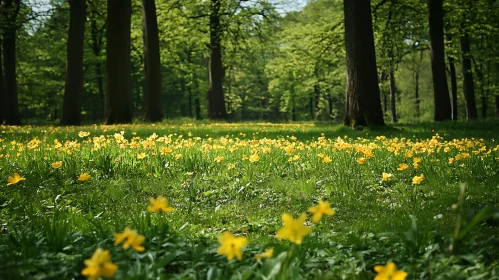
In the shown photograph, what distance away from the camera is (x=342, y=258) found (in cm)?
211

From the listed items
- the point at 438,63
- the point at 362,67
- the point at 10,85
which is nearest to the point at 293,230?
the point at 362,67

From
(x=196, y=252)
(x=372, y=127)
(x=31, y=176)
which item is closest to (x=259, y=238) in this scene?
(x=196, y=252)

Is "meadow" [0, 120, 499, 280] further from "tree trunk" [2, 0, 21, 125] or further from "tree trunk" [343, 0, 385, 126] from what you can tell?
"tree trunk" [2, 0, 21, 125]

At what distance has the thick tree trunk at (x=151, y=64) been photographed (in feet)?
57.8

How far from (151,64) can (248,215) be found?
15679 millimetres

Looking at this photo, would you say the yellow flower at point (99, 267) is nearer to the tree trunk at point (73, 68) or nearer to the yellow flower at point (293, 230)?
the yellow flower at point (293, 230)

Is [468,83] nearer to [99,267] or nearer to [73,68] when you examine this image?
[73,68]

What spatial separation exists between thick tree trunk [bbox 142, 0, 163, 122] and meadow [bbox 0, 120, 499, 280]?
37.8 feet

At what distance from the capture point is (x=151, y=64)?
17.9 meters

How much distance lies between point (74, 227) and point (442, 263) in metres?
2.32

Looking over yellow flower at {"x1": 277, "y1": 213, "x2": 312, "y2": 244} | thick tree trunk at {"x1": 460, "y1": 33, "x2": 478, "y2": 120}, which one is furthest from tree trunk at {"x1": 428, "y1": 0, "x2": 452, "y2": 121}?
yellow flower at {"x1": 277, "y1": 213, "x2": 312, "y2": 244}

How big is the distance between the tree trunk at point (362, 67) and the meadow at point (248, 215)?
470 cm

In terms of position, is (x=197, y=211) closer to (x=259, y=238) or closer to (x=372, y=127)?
(x=259, y=238)

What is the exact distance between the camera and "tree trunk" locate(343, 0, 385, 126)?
10.4 meters
